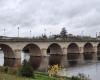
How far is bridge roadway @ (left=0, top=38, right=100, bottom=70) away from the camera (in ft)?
263

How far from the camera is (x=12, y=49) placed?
279 feet

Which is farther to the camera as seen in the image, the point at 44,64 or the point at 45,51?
the point at 45,51

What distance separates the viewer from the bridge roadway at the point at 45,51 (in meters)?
80.1

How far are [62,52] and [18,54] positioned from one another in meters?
26.3

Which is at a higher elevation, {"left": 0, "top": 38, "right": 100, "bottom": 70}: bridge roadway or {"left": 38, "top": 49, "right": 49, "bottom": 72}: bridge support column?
{"left": 0, "top": 38, "right": 100, "bottom": 70}: bridge roadway

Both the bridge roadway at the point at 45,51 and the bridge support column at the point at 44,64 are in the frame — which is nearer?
the bridge support column at the point at 44,64

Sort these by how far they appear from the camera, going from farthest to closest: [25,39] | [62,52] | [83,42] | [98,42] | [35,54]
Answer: [98,42] < [83,42] < [62,52] < [35,54] < [25,39]

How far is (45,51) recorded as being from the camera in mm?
98625

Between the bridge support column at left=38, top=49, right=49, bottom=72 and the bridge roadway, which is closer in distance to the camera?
the bridge support column at left=38, top=49, right=49, bottom=72

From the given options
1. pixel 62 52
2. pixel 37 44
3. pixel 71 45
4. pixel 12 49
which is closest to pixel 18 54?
pixel 12 49

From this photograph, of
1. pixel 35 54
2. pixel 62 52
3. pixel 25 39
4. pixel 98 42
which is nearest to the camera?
pixel 25 39

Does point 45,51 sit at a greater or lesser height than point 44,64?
→ greater

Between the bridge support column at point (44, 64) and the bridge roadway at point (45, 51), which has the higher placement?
the bridge roadway at point (45, 51)

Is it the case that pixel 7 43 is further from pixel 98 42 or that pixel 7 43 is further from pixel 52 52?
pixel 98 42
